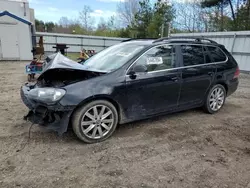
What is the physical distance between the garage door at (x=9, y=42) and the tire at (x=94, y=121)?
42.6 feet

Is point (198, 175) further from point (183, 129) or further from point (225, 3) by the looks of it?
point (225, 3)

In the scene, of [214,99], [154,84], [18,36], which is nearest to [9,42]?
[18,36]

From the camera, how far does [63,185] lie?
230 centimetres

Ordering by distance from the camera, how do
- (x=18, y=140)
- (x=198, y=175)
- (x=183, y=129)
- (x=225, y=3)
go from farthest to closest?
(x=225, y=3)
(x=183, y=129)
(x=18, y=140)
(x=198, y=175)

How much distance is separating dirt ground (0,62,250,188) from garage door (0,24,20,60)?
11.1 metres

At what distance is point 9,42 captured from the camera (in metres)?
13.6

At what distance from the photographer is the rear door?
4020 mm

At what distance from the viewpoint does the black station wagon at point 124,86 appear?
3006 millimetres

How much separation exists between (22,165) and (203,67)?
3572 millimetres

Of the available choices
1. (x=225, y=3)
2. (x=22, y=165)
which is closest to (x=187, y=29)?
(x=225, y=3)

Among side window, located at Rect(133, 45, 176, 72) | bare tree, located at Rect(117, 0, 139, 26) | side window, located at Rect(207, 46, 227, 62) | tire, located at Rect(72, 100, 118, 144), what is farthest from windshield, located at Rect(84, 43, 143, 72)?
bare tree, located at Rect(117, 0, 139, 26)

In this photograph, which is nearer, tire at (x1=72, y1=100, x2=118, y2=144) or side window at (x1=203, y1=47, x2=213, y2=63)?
tire at (x1=72, y1=100, x2=118, y2=144)

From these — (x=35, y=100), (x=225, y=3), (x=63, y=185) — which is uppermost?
(x=225, y=3)

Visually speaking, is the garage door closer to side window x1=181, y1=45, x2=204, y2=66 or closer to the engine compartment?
the engine compartment
